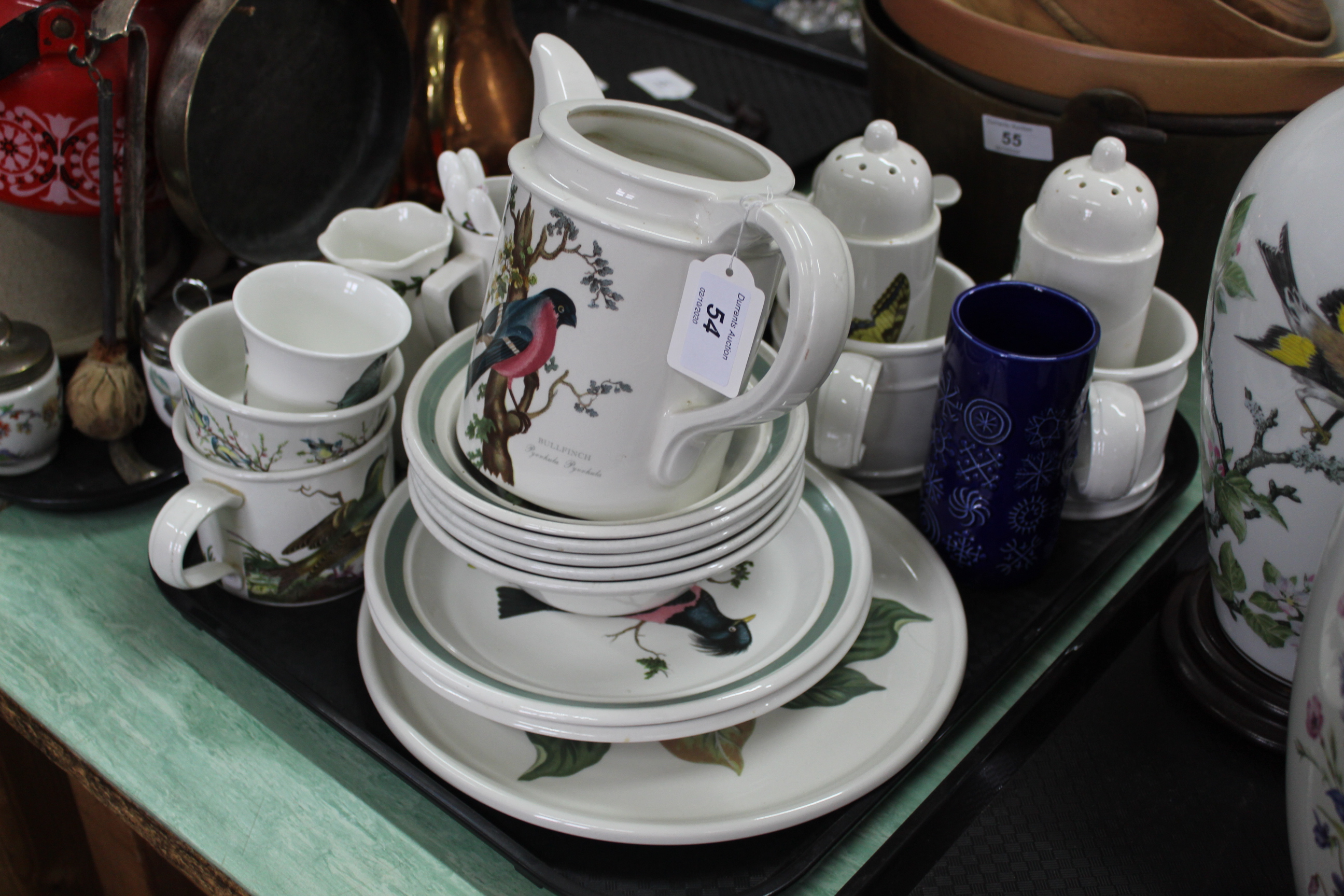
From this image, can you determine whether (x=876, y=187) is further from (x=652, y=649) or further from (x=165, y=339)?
(x=165, y=339)

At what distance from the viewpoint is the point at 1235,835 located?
0.54 m

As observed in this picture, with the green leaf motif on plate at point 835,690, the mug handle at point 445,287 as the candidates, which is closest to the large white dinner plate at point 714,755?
the green leaf motif on plate at point 835,690

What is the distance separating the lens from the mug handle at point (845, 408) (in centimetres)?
65

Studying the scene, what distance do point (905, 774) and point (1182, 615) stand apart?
0.76 ft

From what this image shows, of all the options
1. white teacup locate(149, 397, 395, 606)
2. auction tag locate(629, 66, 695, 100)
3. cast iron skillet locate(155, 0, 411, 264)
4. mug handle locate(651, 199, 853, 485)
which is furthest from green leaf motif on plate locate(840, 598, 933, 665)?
Answer: auction tag locate(629, 66, 695, 100)

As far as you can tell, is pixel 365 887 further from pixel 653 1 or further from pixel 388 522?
pixel 653 1

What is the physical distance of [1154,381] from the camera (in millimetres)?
680

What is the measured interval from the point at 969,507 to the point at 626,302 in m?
0.29

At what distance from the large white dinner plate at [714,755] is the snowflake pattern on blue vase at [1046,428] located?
0.11 m

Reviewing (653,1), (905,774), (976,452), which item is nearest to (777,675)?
(905,774)

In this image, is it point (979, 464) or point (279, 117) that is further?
point (279, 117)

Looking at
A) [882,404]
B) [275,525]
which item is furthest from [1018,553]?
[275,525]

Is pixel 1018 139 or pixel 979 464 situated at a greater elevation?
pixel 1018 139

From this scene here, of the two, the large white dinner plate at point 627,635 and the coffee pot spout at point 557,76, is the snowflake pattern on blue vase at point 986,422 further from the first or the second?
the coffee pot spout at point 557,76
